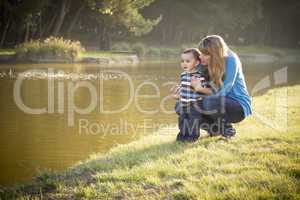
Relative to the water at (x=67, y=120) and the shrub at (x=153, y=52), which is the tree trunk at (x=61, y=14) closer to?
the shrub at (x=153, y=52)

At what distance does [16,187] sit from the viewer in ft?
17.4

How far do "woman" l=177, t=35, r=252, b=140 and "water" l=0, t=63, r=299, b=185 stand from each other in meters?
1.61

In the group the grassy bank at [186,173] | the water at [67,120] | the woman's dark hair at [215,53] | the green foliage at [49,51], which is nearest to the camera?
the grassy bank at [186,173]

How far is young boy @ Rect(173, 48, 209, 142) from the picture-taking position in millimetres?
6707

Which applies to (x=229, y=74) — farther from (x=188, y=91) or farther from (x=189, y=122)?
(x=189, y=122)

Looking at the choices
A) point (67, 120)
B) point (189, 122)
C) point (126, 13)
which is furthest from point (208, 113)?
point (126, 13)

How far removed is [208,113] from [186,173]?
1703mm

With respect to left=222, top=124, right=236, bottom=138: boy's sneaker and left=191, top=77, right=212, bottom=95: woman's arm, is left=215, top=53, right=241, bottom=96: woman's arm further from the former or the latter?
left=222, top=124, right=236, bottom=138: boy's sneaker


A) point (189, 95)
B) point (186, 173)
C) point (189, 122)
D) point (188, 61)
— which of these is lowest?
point (186, 173)

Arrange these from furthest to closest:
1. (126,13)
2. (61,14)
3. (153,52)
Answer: (153,52), (126,13), (61,14)

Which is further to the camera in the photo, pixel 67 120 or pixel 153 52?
pixel 153 52

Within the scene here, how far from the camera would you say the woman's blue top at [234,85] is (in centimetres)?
671

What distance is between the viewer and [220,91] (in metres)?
6.74

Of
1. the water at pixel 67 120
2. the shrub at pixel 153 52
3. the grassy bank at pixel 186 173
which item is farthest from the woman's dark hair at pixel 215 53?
the shrub at pixel 153 52
